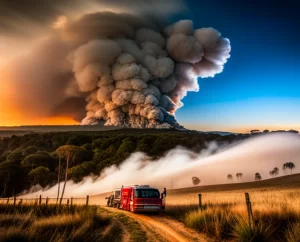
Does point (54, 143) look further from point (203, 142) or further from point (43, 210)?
point (43, 210)

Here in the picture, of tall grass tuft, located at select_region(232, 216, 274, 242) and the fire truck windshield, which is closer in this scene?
tall grass tuft, located at select_region(232, 216, 274, 242)

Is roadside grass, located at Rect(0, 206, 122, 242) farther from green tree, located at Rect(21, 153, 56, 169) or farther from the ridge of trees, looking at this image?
green tree, located at Rect(21, 153, 56, 169)

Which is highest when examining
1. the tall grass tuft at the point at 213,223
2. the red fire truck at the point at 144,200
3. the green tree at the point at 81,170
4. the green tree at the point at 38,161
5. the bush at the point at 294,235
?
the green tree at the point at 38,161

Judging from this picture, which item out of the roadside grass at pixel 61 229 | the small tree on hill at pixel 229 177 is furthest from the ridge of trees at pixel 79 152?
the roadside grass at pixel 61 229

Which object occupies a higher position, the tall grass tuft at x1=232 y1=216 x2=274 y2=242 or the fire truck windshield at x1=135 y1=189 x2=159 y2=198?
the fire truck windshield at x1=135 y1=189 x2=159 y2=198

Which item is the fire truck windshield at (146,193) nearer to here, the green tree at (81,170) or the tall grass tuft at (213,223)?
the tall grass tuft at (213,223)

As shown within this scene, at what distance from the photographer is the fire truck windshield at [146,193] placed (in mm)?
25594

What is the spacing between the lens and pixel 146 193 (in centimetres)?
2578

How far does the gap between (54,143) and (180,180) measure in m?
52.4

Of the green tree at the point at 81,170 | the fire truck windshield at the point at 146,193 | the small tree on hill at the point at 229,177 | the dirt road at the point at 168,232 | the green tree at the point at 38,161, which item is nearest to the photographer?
the dirt road at the point at 168,232

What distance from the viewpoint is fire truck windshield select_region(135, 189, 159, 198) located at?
25.6 m

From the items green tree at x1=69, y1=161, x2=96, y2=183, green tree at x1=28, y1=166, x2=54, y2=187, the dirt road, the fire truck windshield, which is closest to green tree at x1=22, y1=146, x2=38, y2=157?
green tree at x1=28, y1=166, x2=54, y2=187

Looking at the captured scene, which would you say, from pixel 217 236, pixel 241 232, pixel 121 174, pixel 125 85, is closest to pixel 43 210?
pixel 217 236

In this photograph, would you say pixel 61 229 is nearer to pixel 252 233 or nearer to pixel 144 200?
pixel 252 233
